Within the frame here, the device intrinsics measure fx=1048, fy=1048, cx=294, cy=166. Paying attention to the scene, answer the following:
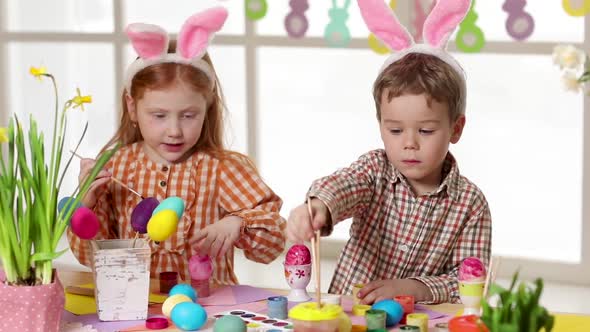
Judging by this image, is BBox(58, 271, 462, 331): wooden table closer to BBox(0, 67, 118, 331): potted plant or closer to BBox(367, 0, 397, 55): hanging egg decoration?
BBox(0, 67, 118, 331): potted plant

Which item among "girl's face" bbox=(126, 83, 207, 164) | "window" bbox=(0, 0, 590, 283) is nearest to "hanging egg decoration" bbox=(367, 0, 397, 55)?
"window" bbox=(0, 0, 590, 283)

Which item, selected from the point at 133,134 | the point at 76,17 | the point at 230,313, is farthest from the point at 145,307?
the point at 76,17

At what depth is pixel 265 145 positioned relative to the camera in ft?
15.3

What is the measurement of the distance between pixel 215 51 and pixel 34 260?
2995 mm

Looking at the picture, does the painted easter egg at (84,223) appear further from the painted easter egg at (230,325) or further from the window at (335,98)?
the window at (335,98)

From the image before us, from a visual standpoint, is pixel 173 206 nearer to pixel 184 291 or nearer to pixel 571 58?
pixel 184 291

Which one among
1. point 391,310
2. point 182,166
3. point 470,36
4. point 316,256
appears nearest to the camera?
point 316,256

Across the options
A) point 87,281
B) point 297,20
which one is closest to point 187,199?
point 87,281

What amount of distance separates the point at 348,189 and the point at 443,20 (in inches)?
15.0

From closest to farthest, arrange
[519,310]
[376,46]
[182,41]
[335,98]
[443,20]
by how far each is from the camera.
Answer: [519,310] < [443,20] < [182,41] < [376,46] < [335,98]

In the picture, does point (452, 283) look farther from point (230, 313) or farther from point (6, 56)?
point (6, 56)

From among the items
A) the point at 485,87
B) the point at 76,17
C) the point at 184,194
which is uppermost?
the point at 76,17

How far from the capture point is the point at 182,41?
2252 mm

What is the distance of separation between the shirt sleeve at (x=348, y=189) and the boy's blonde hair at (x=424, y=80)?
0.44ft
